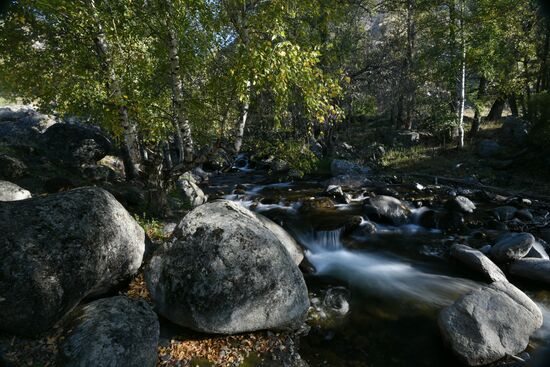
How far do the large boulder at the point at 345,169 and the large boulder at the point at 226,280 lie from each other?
54.6 feet

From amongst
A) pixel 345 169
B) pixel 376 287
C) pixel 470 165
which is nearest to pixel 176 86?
pixel 376 287

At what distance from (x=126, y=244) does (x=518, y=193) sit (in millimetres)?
18390

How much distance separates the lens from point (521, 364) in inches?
241

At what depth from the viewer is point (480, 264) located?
9.40 metres

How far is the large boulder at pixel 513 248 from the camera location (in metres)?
9.92

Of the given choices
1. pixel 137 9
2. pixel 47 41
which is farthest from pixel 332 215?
pixel 47 41

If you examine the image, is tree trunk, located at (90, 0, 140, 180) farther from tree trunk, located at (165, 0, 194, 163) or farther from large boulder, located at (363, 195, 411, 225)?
large boulder, located at (363, 195, 411, 225)

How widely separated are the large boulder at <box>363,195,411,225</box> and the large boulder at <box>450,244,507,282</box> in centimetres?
387

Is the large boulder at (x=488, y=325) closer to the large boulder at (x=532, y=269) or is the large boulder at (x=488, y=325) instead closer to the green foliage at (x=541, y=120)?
the large boulder at (x=532, y=269)

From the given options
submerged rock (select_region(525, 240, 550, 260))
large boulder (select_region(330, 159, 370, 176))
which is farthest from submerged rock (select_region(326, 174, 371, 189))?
submerged rock (select_region(525, 240, 550, 260))

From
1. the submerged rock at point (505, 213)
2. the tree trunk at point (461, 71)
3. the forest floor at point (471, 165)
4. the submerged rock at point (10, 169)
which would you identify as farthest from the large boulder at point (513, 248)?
the submerged rock at point (10, 169)

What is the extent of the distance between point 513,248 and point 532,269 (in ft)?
3.12

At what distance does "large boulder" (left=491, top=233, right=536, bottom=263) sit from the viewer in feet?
32.6

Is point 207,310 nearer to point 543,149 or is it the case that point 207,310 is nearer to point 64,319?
point 64,319
